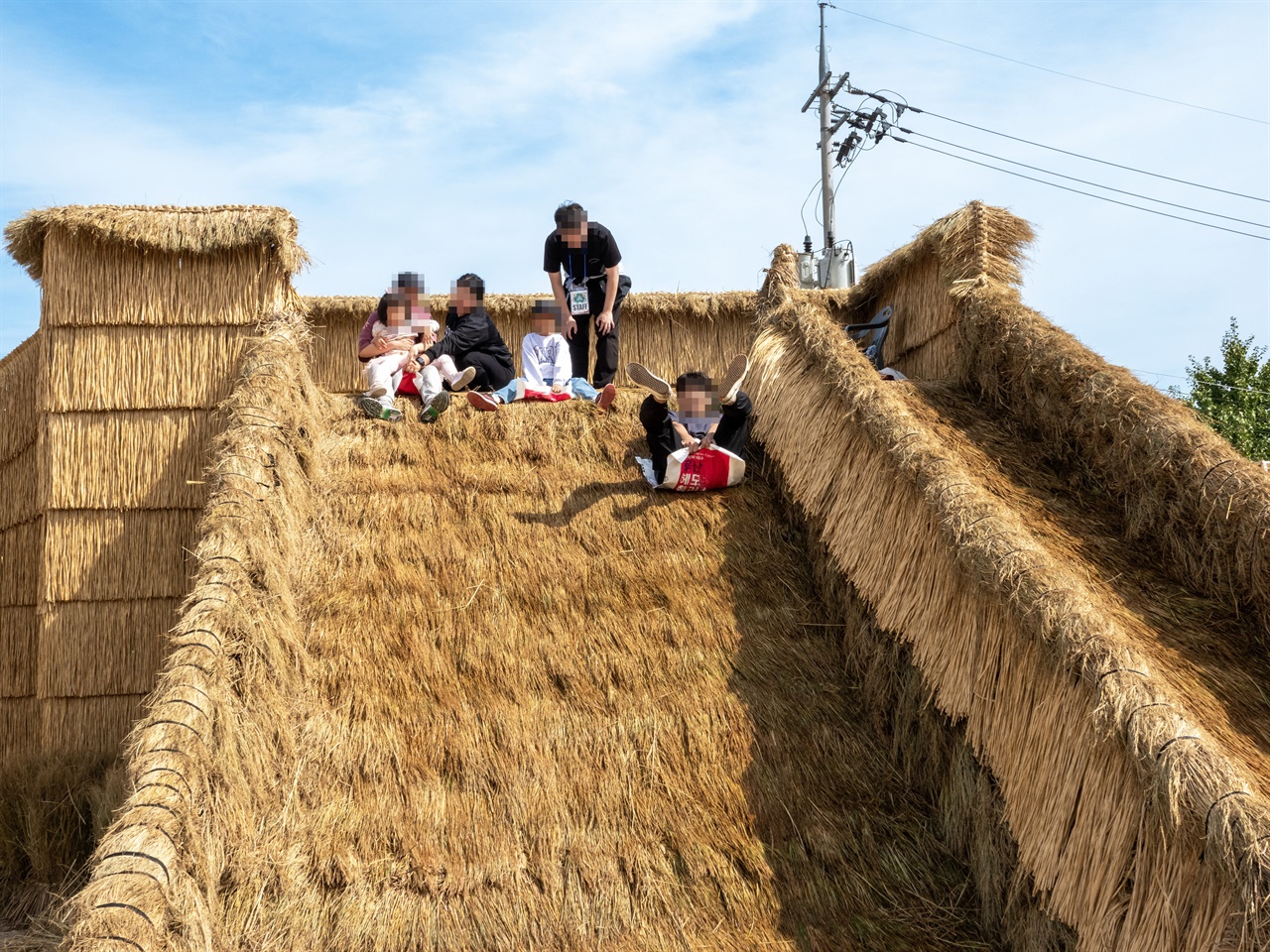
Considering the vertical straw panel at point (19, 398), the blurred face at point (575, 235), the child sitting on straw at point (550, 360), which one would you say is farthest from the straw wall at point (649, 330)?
the vertical straw panel at point (19, 398)

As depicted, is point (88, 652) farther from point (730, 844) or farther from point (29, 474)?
point (730, 844)

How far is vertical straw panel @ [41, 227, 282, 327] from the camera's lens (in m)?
6.42

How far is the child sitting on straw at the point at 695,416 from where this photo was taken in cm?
606

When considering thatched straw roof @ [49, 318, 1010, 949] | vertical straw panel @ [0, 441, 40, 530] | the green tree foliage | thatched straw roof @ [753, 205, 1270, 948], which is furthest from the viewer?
the green tree foliage

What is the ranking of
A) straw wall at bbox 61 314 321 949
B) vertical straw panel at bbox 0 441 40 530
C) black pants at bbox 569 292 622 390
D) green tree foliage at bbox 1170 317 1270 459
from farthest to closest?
green tree foliage at bbox 1170 317 1270 459 → black pants at bbox 569 292 622 390 → vertical straw panel at bbox 0 441 40 530 → straw wall at bbox 61 314 321 949

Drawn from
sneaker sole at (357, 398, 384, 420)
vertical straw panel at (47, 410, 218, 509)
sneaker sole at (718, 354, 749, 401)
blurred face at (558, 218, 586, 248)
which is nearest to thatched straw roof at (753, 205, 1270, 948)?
sneaker sole at (718, 354, 749, 401)

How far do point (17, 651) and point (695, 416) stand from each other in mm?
4627

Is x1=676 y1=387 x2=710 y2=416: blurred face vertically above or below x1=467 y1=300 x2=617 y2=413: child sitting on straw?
below

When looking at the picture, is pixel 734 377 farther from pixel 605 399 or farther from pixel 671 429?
pixel 605 399

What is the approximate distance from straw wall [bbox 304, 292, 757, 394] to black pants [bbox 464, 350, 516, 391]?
2235 millimetres

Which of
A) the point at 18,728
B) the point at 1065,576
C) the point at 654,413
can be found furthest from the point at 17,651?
the point at 1065,576

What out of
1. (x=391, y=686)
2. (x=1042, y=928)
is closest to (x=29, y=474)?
(x=391, y=686)

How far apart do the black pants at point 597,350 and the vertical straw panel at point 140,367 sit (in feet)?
8.32

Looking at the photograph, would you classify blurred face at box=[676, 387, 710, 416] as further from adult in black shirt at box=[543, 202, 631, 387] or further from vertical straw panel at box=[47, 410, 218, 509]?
vertical straw panel at box=[47, 410, 218, 509]
